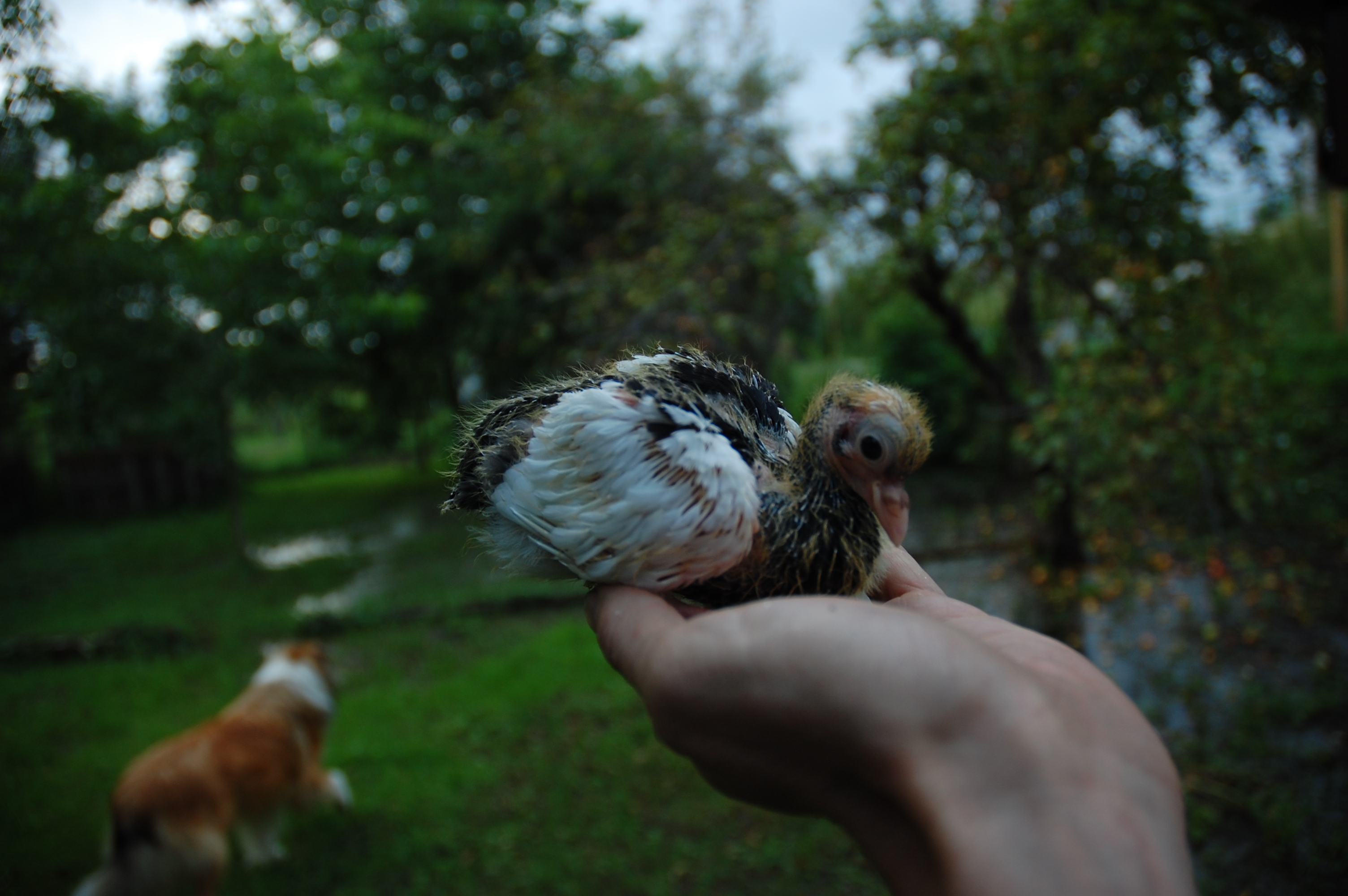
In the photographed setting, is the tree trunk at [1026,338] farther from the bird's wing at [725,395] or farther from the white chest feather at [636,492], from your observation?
the white chest feather at [636,492]

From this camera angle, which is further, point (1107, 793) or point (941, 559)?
point (941, 559)

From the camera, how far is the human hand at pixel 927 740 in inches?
33.6

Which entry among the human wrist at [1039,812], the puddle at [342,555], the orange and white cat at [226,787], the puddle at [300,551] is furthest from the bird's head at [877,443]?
the puddle at [300,551]

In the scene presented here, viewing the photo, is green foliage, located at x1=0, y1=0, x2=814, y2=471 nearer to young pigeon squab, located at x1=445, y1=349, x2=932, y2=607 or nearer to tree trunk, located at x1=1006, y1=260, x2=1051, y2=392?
tree trunk, located at x1=1006, y1=260, x2=1051, y2=392

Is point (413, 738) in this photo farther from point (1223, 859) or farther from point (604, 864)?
point (1223, 859)

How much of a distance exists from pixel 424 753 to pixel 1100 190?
6.01 m

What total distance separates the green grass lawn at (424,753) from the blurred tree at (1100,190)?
2.89 meters

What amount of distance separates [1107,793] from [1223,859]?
385 cm

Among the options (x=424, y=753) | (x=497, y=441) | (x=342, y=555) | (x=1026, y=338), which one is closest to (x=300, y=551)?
(x=342, y=555)

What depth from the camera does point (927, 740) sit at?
98cm

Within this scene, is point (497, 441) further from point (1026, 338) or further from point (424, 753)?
point (1026, 338)

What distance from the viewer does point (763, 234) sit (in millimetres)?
5277

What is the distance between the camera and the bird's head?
1701mm

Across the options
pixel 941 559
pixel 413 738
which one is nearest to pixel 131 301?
pixel 413 738
